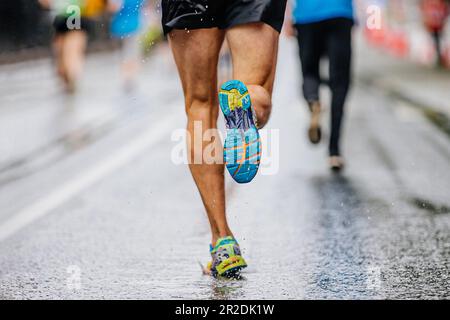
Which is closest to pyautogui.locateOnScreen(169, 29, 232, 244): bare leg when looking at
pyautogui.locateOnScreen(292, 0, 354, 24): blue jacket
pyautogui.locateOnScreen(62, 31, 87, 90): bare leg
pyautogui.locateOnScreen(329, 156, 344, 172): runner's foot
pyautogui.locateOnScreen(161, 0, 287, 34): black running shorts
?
pyautogui.locateOnScreen(161, 0, 287, 34): black running shorts

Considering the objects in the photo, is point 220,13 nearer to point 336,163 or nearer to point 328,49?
point 328,49

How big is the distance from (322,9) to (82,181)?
199 centimetres

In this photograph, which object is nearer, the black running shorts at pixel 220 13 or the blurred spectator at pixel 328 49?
the black running shorts at pixel 220 13

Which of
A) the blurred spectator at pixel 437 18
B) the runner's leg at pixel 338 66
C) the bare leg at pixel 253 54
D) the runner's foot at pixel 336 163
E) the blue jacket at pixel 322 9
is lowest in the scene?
the blurred spectator at pixel 437 18

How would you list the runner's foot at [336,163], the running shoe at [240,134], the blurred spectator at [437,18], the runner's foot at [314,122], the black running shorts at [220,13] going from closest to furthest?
the running shoe at [240,134] < the black running shorts at [220,13] < the runner's foot at [336,163] < the runner's foot at [314,122] < the blurred spectator at [437,18]

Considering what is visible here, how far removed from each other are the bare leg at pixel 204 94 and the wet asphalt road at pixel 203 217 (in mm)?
299

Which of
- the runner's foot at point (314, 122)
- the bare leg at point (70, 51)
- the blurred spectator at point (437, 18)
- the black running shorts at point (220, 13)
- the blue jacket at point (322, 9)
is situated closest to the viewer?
the black running shorts at point (220, 13)

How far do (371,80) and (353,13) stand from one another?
35.3 feet

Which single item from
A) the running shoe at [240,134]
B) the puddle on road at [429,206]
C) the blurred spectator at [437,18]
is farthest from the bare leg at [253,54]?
the blurred spectator at [437,18]

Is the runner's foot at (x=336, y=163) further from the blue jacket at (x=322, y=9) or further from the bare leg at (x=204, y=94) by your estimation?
the bare leg at (x=204, y=94)

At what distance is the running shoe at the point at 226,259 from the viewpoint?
436 cm

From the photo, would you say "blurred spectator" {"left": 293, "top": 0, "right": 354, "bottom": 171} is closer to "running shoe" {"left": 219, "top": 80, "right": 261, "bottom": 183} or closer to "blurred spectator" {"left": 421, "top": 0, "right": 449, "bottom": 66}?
"running shoe" {"left": 219, "top": 80, "right": 261, "bottom": 183}
